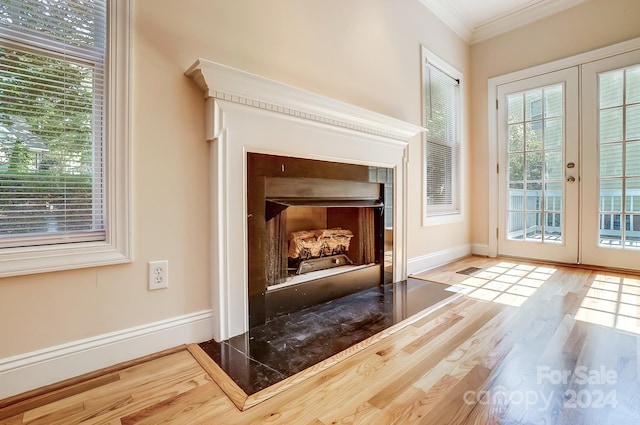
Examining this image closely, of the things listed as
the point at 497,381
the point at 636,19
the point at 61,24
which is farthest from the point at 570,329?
the point at 636,19

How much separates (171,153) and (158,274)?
0.59 metres

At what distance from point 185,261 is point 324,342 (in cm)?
81

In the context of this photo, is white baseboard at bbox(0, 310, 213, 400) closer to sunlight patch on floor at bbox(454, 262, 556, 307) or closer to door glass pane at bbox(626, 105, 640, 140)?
sunlight patch on floor at bbox(454, 262, 556, 307)

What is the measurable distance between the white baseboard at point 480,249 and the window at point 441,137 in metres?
0.59

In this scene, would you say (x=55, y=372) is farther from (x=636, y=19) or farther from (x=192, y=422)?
(x=636, y=19)

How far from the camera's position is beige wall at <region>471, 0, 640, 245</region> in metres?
3.00

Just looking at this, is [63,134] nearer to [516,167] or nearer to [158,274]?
[158,274]

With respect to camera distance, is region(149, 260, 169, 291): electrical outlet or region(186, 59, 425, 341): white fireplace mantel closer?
region(149, 260, 169, 291): electrical outlet

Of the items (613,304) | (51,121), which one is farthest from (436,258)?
(51,121)

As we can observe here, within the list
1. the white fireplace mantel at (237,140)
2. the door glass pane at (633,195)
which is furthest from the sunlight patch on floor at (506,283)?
the white fireplace mantel at (237,140)

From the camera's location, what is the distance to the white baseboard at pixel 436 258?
2.99 metres

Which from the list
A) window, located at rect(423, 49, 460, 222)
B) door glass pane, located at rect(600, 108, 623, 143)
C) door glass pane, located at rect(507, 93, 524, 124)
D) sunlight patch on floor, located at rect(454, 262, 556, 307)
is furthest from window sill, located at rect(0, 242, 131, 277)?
door glass pane, located at rect(600, 108, 623, 143)

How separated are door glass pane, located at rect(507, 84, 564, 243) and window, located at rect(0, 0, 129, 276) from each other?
12.7 ft

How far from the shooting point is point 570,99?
3229 millimetres
